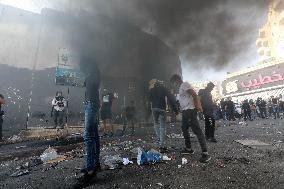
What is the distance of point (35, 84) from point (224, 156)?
39.1ft

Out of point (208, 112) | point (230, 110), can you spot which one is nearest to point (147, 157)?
point (208, 112)

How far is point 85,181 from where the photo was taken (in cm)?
328

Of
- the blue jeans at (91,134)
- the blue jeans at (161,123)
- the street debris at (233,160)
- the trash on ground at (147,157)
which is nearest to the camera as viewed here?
the blue jeans at (91,134)

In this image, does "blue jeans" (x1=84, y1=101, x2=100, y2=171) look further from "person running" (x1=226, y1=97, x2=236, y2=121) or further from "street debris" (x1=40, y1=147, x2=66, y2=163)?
"person running" (x1=226, y1=97, x2=236, y2=121)

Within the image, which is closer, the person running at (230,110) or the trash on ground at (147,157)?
the trash on ground at (147,157)

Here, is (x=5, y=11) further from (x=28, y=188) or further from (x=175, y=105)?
(x=28, y=188)

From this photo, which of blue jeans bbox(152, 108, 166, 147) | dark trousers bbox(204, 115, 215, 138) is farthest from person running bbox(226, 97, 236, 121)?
blue jeans bbox(152, 108, 166, 147)

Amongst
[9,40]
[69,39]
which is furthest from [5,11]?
[69,39]

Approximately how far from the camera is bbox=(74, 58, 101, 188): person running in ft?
11.0

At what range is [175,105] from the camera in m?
5.77

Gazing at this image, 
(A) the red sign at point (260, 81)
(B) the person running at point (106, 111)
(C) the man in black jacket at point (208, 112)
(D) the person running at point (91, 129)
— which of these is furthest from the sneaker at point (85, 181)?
(A) the red sign at point (260, 81)

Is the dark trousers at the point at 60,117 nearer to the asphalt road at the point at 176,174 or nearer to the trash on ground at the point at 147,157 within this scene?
the asphalt road at the point at 176,174

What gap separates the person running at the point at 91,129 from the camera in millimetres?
3358

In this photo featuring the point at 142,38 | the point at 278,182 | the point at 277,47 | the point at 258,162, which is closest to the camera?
the point at 278,182
